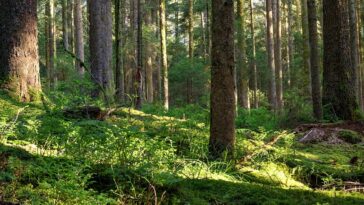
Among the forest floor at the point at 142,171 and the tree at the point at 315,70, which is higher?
the tree at the point at 315,70

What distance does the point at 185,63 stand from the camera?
2947 cm

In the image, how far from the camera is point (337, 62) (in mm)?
11141

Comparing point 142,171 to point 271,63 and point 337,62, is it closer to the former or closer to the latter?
point 337,62

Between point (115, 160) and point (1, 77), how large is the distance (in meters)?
4.44

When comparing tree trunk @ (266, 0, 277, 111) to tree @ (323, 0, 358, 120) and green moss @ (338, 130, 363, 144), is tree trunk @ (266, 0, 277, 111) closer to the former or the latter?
tree @ (323, 0, 358, 120)

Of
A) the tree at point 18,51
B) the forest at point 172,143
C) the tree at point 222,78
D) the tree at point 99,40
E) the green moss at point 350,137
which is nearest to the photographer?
the forest at point 172,143

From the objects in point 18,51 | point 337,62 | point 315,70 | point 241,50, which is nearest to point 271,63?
point 241,50

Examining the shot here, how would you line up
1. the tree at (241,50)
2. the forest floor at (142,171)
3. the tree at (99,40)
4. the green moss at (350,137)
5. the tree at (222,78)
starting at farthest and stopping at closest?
the tree at (241,50) < the tree at (99,40) < the green moss at (350,137) < the tree at (222,78) < the forest floor at (142,171)

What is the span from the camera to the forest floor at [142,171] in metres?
3.33

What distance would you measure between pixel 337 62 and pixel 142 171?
8.97 m

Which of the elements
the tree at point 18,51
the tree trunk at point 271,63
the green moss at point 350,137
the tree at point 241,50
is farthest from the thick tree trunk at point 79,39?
the green moss at point 350,137

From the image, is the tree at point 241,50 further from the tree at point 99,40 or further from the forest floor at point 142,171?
the forest floor at point 142,171

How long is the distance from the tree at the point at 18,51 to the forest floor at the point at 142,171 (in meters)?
1.59

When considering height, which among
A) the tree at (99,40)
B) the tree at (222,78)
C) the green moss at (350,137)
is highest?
the tree at (99,40)
